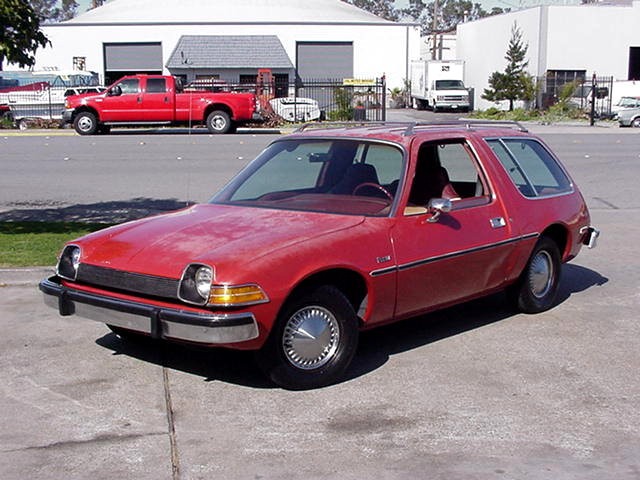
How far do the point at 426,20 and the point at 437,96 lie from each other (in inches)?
3767

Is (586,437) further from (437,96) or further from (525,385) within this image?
(437,96)

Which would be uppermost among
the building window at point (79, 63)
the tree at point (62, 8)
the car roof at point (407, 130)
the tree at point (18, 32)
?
the tree at point (62, 8)

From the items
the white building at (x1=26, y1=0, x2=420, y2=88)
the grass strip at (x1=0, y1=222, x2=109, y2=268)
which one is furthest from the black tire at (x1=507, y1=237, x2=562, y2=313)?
the white building at (x1=26, y1=0, x2=420, y2=88)

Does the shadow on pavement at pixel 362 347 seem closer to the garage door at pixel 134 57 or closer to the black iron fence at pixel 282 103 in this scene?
the black iron fence at pixel 282 103

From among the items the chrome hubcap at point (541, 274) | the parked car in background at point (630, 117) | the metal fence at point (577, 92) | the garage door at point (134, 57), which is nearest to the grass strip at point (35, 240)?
the chrome hubcap at point (541, 274)

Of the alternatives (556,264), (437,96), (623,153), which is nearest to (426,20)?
(437,96)

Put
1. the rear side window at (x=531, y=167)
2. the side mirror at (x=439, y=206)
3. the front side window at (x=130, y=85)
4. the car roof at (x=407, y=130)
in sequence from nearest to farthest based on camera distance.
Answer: the side mirror at (x=439, y=206), the car roof at (x=407, y=130), the rear side window at (x=531, y=167), the front side window at (x=130, y=85)

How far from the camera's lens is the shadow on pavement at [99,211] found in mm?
11898

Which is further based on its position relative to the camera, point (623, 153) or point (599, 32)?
point (599, 32)

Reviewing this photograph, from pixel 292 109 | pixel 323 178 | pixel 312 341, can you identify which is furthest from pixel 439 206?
pixel 292 109

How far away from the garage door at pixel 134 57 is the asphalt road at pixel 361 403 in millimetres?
54559

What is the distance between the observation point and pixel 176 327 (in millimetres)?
5199

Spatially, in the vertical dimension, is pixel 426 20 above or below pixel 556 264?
above

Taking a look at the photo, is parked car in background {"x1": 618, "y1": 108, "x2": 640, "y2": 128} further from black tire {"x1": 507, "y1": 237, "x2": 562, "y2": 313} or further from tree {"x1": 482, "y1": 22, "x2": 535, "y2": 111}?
black tire {"x1": 507, "y1": 237, "x2": 562, "y2": 313}
